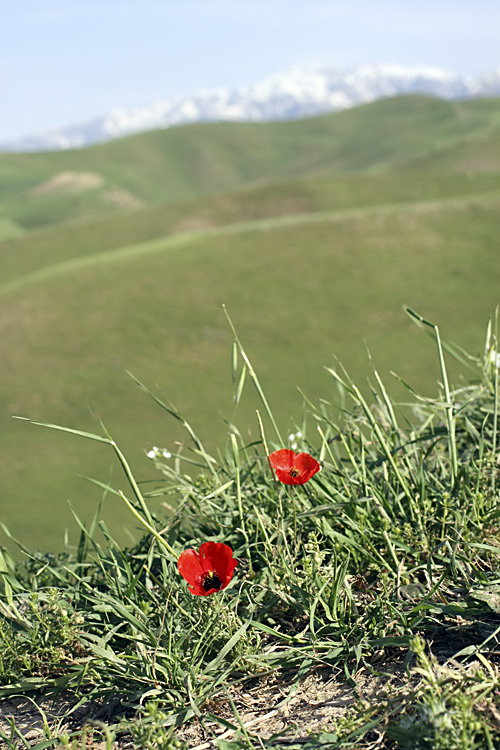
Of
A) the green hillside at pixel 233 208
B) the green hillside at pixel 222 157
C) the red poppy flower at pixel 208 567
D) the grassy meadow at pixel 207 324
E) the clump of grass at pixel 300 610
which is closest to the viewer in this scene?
the clump of grass at pixel 300 610

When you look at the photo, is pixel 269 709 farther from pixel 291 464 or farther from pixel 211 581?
pixel 291 464

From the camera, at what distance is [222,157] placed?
9188cm

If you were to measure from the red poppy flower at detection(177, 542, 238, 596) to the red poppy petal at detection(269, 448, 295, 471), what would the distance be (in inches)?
11.4

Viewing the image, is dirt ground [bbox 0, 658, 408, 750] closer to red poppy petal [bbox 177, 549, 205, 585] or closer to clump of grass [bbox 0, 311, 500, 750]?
clump of grass [bbox 0, 311, 500, 750]

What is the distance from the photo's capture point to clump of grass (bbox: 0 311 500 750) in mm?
1596

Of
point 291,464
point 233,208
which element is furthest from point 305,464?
point 233,208

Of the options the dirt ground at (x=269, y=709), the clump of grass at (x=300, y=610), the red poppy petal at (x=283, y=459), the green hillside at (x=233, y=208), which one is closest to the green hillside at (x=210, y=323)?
the green hillside at (x=233, y=208)

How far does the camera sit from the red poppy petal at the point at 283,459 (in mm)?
1935

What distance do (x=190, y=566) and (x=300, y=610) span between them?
1.36ft

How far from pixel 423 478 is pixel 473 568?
0.44 meters

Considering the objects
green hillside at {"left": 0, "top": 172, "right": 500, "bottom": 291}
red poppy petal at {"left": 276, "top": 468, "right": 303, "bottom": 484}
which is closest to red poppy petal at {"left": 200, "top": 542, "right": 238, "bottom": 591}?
red poppy petal at {"left": 276, "top": 468, "right": 303, "bottom": 484}

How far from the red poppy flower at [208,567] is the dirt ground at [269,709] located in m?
0.31

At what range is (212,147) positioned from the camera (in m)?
93.2

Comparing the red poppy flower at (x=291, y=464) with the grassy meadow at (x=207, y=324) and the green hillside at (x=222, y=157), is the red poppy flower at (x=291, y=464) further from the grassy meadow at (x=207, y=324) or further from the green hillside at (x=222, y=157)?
the green hillside at (x=222, y=157)
